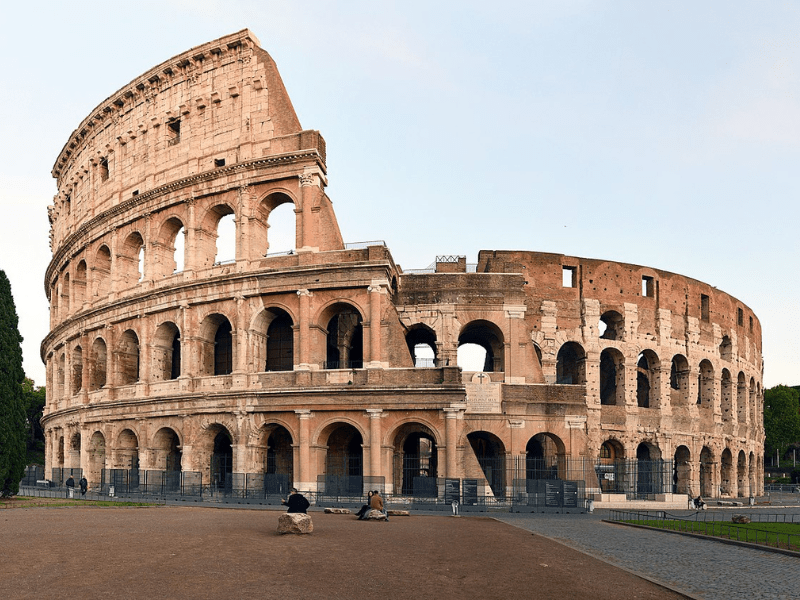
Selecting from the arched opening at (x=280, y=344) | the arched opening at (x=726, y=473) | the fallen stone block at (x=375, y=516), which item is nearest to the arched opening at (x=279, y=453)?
the arched opening at (x=280, y=344)

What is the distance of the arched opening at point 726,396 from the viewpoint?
42188 mm

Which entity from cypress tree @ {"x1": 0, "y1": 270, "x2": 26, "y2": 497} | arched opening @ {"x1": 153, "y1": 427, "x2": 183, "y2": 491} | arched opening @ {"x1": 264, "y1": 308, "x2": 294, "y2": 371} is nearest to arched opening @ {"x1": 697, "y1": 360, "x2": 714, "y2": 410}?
arched opening @ {"x1": 264, "y1": 308, "x2": 294, "y2": 371}

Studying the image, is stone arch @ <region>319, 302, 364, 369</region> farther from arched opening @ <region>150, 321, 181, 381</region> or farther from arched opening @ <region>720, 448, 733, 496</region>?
arched opening @ <region>720, 448, 733, 496</region>

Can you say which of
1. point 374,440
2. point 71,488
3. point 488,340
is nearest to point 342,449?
point 374,440

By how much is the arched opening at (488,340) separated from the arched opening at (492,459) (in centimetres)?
290

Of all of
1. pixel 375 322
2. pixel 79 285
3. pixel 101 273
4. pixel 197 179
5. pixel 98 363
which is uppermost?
pixel 197 179

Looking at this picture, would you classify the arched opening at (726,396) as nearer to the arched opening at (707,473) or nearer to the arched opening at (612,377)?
the arched opening at (707,473)

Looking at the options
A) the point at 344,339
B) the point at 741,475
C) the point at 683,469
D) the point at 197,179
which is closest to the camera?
the point at 344,339

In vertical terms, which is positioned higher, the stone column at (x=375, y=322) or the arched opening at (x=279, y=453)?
the stone column at (x=375, y=322)

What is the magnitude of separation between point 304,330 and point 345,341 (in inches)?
115

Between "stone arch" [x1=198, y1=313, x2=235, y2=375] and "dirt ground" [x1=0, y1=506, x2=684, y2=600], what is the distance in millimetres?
13574

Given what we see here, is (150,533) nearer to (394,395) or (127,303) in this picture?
(394,395)

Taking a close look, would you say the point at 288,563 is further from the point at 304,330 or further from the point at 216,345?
the point at 216,345

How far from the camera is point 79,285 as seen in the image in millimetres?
38344
